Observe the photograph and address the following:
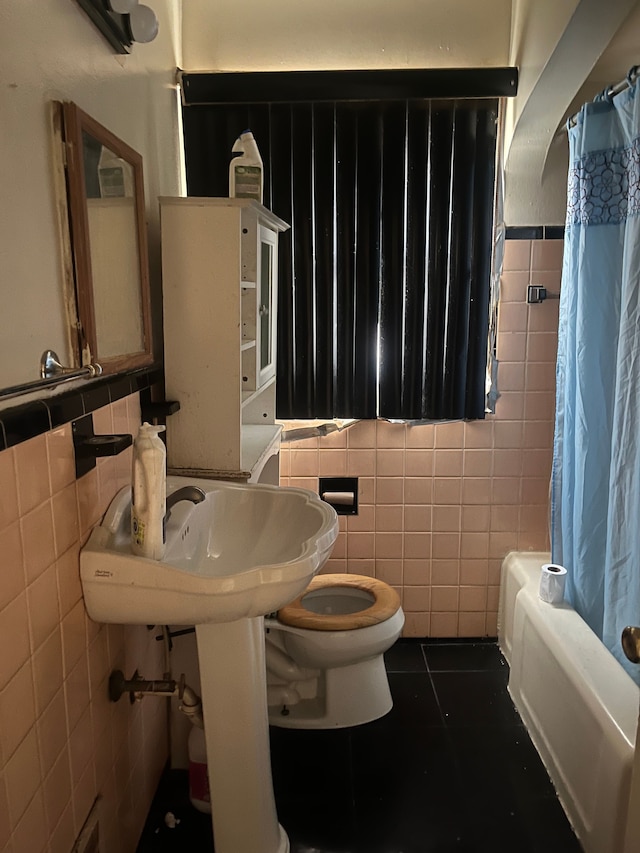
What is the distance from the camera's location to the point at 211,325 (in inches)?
61.4

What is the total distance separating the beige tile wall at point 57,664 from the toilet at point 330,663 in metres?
0.53

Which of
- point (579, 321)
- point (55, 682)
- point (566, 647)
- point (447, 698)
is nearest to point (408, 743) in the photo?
point (447, 698)

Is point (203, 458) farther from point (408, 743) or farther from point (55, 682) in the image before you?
point (408, 743)

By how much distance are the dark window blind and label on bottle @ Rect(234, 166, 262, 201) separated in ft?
1.22

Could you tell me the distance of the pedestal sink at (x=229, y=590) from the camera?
3.76 ft

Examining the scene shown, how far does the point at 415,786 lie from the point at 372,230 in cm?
164

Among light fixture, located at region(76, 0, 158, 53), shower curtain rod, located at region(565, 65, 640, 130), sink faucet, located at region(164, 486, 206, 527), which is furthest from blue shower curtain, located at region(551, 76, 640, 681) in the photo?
light fixture, located at region(76, 0, 158, 53)

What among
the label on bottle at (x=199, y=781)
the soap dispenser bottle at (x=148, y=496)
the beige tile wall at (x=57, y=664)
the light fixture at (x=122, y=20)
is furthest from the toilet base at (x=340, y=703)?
the light fixture at (x=122, y=20)

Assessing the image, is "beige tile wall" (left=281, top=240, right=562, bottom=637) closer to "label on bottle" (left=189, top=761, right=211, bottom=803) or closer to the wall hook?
"label on bottle" (left=189, top=761, right=211, bottom=803)

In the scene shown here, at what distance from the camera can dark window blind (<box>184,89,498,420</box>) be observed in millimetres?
2033

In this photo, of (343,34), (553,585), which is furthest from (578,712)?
(343,34)

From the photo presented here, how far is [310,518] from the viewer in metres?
1.44

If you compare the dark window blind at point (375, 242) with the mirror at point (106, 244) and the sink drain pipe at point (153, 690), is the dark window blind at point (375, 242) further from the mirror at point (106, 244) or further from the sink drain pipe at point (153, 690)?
the sink drain pipe at point (153, 690)

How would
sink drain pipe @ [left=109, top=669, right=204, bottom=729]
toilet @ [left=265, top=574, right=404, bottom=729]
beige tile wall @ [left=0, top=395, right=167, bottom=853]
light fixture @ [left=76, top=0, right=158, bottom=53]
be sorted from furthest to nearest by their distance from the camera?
toilet @ [left=265, top=574, right=404, bottom=729] < sink drain pipe @ [left=109, top=669, right=204, bottom=729] < light fixture @ [left=76, top=0, right=158, bottom=53] < beige tile wall @ [left=0, top=395, right=167, bottom=853]
